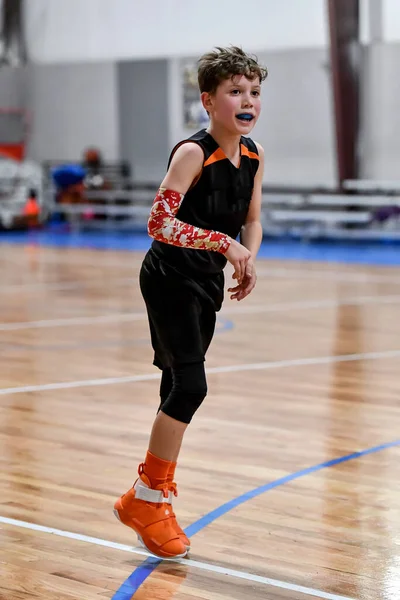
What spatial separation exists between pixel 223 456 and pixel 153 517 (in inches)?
52.6

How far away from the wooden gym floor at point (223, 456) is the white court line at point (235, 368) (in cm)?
2

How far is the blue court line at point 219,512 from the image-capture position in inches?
130

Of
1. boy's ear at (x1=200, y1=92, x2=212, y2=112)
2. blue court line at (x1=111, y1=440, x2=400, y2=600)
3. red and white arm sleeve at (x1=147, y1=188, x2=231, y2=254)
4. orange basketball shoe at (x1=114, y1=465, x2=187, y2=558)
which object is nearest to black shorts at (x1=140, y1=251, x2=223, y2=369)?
red and white arm sleeve at (x1=147, y1=188, x2=231, y2=254)

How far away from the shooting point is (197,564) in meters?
3.53

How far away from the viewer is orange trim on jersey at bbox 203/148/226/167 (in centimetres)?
357

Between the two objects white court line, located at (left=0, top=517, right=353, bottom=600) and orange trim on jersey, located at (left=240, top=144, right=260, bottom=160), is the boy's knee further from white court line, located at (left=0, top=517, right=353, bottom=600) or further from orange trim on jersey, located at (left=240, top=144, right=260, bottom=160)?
orange trim on jersey, located at (left=240, top=144, right=260, bottom=160)

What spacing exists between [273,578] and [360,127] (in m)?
14.5

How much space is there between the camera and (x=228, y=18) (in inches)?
739

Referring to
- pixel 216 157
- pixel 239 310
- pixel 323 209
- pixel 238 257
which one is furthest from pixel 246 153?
pixel 323 209

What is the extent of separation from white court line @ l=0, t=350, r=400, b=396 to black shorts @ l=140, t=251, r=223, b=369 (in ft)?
9.30

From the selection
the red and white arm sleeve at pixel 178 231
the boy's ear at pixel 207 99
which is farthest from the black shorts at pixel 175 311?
the boy's ear at pixel 207 99

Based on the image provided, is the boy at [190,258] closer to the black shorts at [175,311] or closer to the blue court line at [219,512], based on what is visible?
the black shorts at [175,311]

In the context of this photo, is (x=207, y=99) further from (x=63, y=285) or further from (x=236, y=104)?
(x=63, y=285)

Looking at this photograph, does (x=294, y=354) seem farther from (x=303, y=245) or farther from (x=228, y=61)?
(x=303, y=245)
